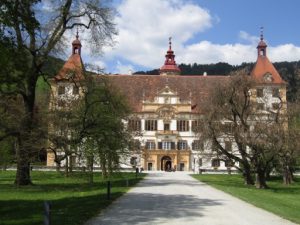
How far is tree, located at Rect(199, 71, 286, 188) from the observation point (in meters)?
33.8

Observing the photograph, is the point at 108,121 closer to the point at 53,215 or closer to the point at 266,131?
the point at 266,131

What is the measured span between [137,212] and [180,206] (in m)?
2.61

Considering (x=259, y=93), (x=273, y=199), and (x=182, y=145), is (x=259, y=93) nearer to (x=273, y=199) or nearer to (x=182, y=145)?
(x=273, y=199)

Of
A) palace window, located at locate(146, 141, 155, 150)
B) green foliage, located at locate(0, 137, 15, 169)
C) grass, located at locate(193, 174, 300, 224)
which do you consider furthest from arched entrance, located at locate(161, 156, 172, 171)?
green foliage, located at locate(0, 137, 15, 169)

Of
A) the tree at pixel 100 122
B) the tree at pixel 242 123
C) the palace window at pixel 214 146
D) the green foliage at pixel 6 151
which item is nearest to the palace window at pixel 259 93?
the tree at pixel 242 123

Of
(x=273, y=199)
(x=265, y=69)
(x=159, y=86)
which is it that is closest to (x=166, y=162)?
(x=159, y=86)

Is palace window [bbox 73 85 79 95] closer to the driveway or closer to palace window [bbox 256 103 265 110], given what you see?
the driveway

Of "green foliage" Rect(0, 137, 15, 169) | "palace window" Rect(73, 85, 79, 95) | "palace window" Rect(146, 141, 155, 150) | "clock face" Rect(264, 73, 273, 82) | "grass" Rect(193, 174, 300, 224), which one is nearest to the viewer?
"grass" Rect(193, 174, 300, 224)

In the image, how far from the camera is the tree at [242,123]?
33750 millimetres

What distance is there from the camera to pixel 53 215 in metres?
14.9

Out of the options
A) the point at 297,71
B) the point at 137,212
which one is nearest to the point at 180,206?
the point at 137,212

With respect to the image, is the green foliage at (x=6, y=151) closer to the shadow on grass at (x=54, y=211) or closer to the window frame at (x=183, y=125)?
the shadow on grass at (x=54, y=211)

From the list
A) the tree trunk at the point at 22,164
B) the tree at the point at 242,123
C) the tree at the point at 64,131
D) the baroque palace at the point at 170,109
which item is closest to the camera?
the tree trunk at the point at 22,164

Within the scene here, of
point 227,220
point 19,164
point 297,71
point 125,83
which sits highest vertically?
point 125,83
